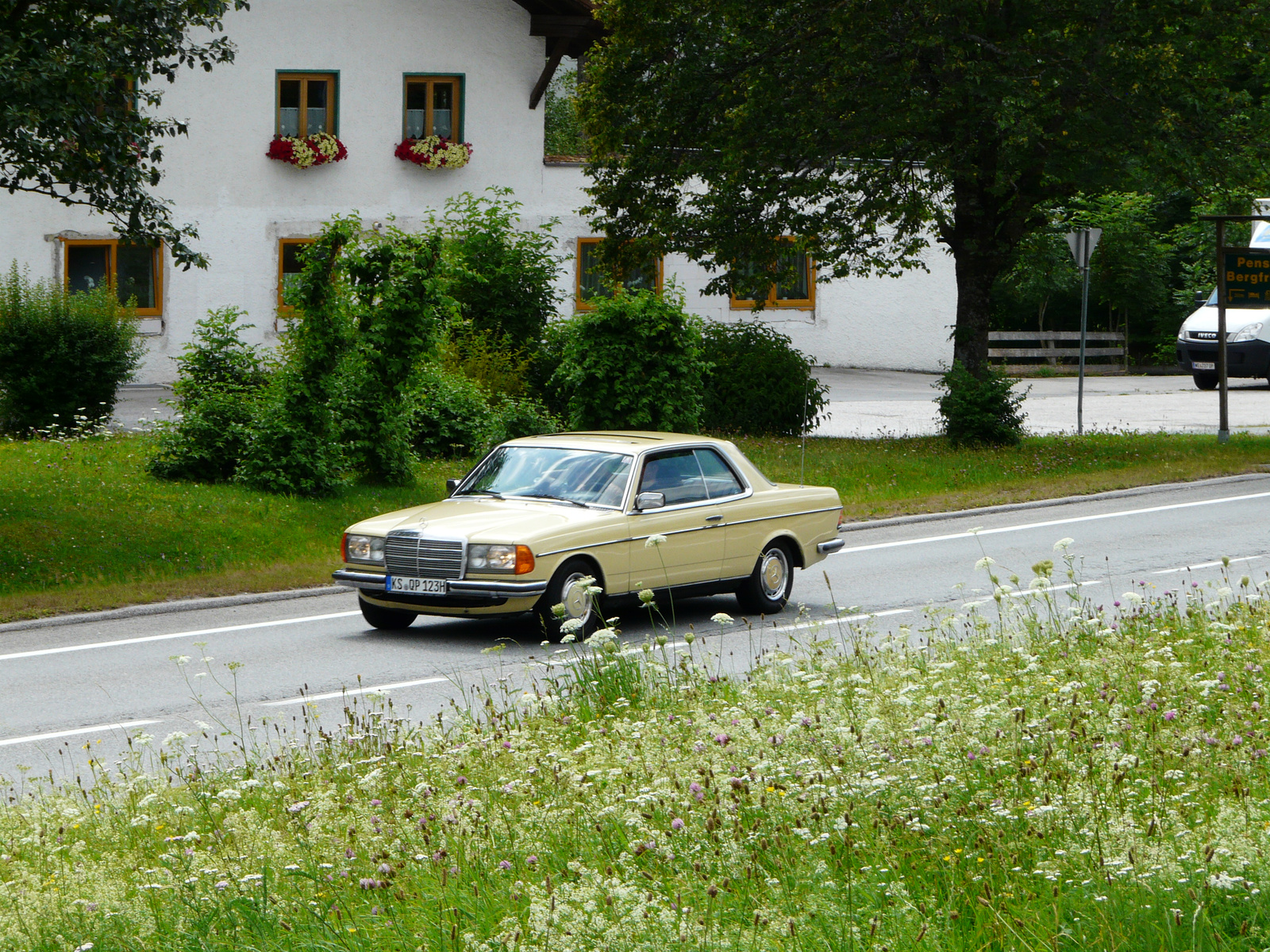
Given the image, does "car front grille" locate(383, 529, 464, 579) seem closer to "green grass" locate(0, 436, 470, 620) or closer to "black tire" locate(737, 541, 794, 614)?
"black tire" locate(737, 541, 794, 614)

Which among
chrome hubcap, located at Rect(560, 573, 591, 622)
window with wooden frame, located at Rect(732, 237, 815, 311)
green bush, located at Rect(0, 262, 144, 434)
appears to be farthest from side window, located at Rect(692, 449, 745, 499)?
window with wooden frame, located at Rect(732, 237, 815, 311)

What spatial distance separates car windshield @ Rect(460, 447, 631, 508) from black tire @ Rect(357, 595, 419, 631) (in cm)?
113

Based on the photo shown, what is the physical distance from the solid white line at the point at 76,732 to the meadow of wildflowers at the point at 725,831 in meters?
1.94

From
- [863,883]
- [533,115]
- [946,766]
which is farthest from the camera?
[533,115]

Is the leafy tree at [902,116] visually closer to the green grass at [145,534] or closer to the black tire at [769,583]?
the green grass at [145,534]

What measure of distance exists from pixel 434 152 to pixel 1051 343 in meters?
21.5

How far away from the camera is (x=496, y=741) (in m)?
6.70

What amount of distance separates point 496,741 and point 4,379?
18943mm

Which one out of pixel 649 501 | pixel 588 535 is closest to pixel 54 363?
pixel 649 501

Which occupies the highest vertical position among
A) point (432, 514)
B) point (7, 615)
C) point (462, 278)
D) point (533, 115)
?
point (533, 115)

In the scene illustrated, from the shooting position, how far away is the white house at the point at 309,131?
111 feet

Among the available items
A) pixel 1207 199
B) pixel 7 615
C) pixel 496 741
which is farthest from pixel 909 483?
pixel 496 741

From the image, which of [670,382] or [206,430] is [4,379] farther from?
[670,382]

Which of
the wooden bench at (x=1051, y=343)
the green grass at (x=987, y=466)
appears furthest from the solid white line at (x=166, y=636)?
the wooden bench at (x=1051, y=343)
